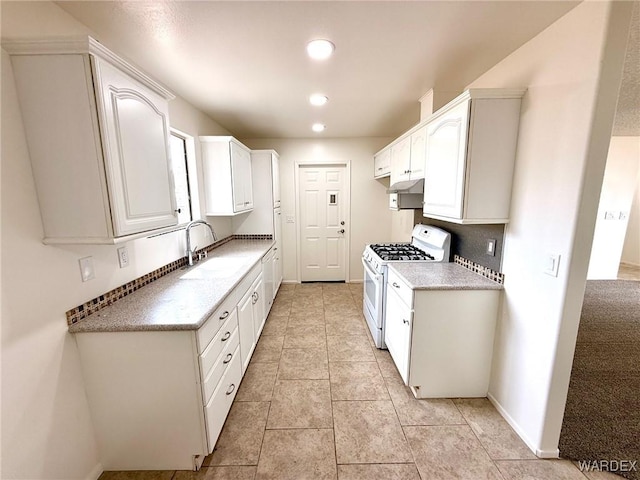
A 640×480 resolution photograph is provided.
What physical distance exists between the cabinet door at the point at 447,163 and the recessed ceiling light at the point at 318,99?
1.03m

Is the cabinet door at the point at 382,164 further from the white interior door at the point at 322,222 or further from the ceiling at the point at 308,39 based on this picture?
the ceiling at the point at 308,39

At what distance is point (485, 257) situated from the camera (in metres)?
2.08

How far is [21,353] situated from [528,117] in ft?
9.45

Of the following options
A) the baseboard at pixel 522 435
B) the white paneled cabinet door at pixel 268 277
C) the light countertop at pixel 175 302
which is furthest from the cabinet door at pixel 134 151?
the baseboard at pixel 522 435

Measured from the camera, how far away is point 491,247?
1.99 metres

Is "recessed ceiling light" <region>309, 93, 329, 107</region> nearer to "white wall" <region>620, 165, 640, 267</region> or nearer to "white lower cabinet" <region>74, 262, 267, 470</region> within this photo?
"white lower cabinet" <region>74, 262, 267, 470</region>

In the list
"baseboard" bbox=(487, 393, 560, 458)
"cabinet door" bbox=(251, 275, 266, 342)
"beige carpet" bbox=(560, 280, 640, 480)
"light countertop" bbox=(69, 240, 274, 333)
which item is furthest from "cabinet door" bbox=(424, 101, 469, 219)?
"cabinet door" bbox=(251, 275, 266, 342)

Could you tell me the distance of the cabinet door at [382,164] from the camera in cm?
351

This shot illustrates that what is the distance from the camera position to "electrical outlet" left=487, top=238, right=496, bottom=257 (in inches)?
77.3

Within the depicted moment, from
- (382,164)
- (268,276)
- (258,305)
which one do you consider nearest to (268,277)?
(268,276)

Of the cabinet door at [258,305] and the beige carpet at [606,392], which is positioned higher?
the cabinet door at [258,305]

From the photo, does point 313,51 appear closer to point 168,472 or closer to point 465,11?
point 465,11

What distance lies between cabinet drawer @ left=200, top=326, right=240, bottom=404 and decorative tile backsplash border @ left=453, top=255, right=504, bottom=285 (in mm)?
1969

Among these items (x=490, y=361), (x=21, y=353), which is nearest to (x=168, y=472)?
(x=21, y=353)
